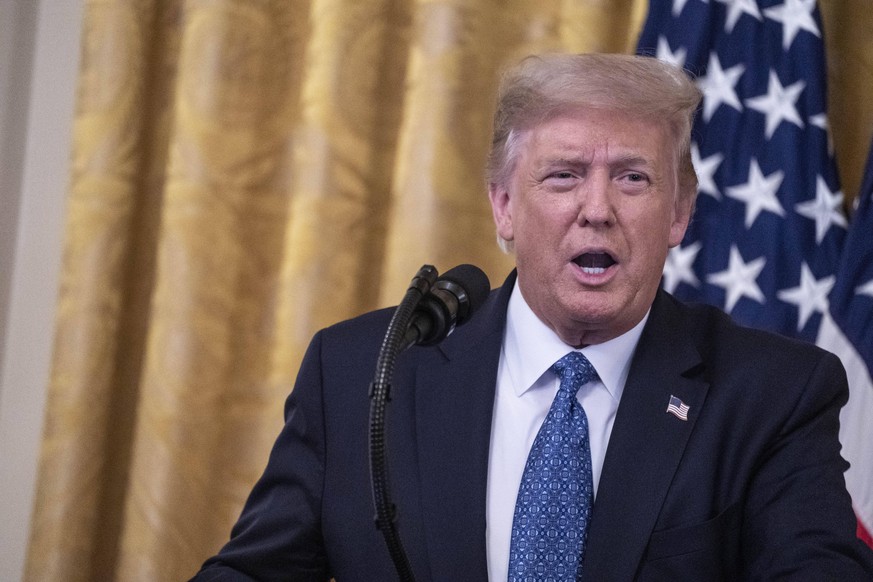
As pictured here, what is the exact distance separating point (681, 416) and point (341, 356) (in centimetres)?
70

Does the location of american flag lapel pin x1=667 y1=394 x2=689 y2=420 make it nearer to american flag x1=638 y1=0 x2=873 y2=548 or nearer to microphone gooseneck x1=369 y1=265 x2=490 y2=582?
microphone gooseneck x1=369 y1=265 x2=490 y2=582

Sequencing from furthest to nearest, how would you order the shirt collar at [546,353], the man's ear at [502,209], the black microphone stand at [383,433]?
the man's ear at [502,209]
the shirt collar at [546,353]
the black microphone stand at [383,433]

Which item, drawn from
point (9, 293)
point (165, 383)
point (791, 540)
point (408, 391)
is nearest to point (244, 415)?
point (165, 383)

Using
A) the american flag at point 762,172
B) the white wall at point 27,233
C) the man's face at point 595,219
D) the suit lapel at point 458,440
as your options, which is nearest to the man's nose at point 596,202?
the man's face at point 595,219

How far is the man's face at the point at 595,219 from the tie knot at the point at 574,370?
0.06 meters

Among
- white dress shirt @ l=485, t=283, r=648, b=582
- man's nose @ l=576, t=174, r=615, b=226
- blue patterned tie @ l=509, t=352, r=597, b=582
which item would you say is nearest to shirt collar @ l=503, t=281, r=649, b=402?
white dress shirt @ l=485, t=283, r=648, b=582

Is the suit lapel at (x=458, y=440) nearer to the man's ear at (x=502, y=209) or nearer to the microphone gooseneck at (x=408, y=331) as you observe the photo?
the man's ear at (x=502, y=209)

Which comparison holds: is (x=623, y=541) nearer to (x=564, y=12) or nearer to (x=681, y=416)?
(x=681, y=416)

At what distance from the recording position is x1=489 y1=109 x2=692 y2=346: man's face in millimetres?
1843

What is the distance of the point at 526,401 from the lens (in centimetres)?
195

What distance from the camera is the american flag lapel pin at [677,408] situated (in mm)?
1857

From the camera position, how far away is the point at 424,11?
287cm

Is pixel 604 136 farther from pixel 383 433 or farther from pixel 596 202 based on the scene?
pixel 383 433

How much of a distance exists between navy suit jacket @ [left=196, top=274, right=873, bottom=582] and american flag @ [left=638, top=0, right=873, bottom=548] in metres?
0.66
